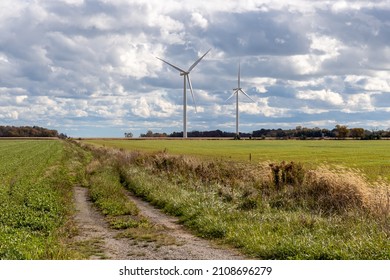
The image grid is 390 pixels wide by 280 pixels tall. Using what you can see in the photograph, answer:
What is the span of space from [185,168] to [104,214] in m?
11.7

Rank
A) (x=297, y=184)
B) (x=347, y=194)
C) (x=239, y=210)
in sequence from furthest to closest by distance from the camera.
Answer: (x=297, y=184) → (x=239, y=210) → (x=347, y=194)

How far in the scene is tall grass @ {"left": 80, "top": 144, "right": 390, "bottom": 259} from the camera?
507 inches

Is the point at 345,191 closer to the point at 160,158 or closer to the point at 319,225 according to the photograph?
the point at 319,225

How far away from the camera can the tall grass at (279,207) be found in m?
12.9

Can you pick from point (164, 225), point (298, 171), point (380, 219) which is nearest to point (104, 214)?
point (164, 225)

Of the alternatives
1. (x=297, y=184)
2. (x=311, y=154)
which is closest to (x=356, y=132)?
(x=311, y=154)

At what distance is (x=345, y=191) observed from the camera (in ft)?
63.5

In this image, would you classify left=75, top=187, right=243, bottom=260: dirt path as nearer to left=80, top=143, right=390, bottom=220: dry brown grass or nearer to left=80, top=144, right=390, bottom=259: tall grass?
left=80, top=144, right=390, bottom=259: tall grass

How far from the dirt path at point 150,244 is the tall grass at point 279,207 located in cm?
64

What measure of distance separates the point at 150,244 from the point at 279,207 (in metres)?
6.61

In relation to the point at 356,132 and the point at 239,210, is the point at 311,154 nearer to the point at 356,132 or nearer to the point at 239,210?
the point at 239,210

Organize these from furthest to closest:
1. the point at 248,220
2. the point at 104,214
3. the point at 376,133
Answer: the point at 376,133
the point at 104,214
the point at 248,220

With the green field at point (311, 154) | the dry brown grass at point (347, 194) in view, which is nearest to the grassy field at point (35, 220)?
the dry brown grass at point (347, 194)

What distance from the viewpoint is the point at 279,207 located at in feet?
65.7
